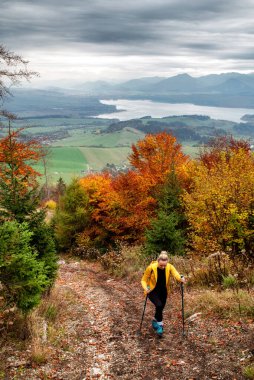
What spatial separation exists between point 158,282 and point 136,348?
1.78m

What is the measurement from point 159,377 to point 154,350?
4.20 feet

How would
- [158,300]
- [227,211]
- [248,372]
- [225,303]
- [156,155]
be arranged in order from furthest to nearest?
[156,155]
[227,211]
[225,303]
[158,300]
[248,372]

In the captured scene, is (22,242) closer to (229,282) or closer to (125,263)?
(229,282)

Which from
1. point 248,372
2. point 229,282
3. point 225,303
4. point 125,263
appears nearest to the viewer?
point 248,372

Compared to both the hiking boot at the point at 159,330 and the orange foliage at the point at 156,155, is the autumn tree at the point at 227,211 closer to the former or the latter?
the hiking boot at the point at 159,330

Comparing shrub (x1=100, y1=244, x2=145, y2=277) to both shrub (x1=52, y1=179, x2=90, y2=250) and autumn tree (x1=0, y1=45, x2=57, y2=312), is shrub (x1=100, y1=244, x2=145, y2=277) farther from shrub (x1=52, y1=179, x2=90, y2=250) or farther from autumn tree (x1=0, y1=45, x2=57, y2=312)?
shrub (x1=52, y1=179, x2=90, y2=250)

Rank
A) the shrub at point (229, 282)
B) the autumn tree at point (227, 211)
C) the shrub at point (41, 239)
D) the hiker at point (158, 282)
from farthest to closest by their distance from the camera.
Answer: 1. the autumn tree at point (227, 211)
2. the shrub at point (229, 282)
3. the shrub at point (41, 239)
4. the hiker at point (158, 282)

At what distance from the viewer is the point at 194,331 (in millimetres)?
10117

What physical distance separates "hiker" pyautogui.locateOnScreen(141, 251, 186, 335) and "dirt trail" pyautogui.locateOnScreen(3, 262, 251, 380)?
0.78 metres

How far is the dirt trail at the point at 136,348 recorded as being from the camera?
8.09 metres

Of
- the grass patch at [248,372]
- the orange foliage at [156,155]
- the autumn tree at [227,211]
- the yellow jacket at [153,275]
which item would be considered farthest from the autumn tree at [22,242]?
the orange foliage at [156,155]

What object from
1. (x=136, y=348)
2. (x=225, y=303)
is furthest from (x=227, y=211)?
(x=136, y=348)

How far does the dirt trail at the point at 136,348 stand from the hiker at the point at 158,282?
778 mm

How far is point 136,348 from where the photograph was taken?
944 cm
